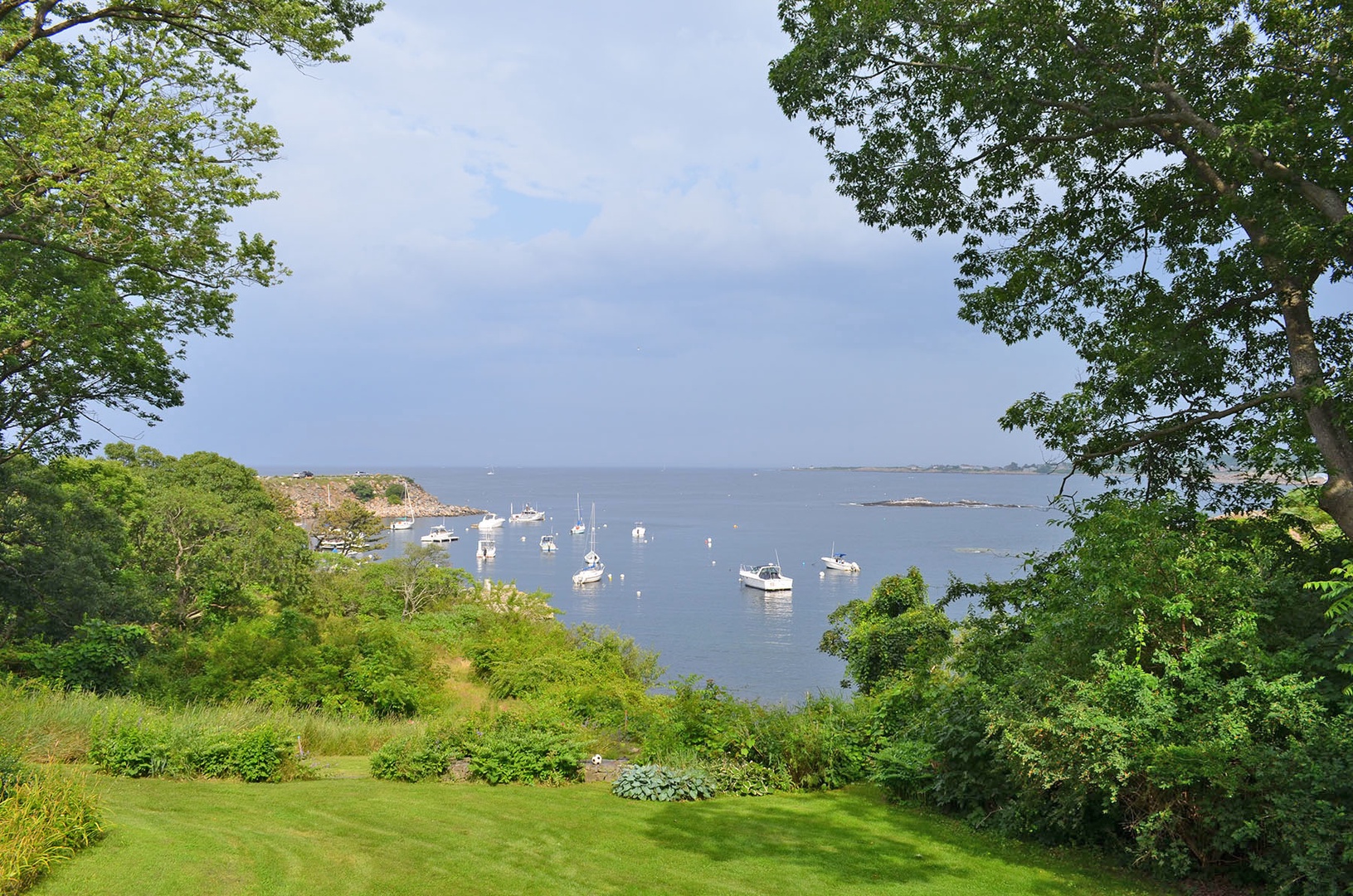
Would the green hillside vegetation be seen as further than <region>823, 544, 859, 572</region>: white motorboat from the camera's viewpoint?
No

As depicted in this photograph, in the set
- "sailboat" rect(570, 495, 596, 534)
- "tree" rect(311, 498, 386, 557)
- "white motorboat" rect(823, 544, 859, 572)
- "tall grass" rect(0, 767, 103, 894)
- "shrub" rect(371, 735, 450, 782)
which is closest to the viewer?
"tall grass" rect(0, 767, 103, 894)

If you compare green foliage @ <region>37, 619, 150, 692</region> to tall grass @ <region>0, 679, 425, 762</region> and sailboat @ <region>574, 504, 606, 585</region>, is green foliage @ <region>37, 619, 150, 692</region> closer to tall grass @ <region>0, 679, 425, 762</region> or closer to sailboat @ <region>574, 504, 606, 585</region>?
tall grass @ <region>0, 679, 425, 762</region>

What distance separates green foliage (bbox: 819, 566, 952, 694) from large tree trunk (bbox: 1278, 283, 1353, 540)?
1005cm

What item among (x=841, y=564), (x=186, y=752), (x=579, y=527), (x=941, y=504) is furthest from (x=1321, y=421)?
(x=941, y=504)

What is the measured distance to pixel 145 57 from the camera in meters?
8.94

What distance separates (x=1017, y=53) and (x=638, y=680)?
14637 millimetres

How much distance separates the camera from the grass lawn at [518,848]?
18.1 ft

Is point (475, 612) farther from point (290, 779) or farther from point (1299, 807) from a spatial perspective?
point (1299, 807)

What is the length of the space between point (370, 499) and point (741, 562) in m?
76.1

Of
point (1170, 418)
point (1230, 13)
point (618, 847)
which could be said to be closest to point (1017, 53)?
point (1230, 13)

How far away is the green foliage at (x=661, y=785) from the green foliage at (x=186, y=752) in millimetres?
3673

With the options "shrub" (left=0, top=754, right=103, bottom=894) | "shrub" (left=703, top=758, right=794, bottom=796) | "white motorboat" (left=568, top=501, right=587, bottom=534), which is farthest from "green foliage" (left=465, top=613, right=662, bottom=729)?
"white motorboat" (left=568, top=501, right=587, bottom=534)

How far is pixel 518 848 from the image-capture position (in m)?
6.32

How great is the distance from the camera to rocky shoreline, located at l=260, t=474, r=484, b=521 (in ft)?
333
